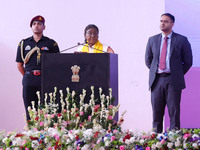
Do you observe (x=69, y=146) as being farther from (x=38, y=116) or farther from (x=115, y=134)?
(x=38, y=116)

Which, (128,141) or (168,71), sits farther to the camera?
(168,71)

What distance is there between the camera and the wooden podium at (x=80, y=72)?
9.32ft

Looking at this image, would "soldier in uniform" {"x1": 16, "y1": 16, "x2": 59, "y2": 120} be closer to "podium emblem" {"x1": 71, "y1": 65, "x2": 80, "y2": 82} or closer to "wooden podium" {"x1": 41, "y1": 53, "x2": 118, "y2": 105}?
"wooden podium" {"x1": 41, "y1": 53, "x2": 118, "y2": 105}

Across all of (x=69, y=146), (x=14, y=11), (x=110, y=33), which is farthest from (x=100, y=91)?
(x=14, y=11)

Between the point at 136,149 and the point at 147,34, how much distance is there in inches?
128

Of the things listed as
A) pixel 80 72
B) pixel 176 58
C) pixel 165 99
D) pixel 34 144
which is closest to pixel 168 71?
pixel 176 58

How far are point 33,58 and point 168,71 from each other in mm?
1413

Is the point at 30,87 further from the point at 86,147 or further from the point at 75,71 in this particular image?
the point at 86,147

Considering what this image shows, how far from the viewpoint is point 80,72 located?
9.41 feet

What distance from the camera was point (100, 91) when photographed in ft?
8.96

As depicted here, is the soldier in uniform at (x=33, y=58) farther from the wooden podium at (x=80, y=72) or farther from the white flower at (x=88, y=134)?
the white flower at (x=88, y=134)

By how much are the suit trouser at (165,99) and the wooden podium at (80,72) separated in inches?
41.3

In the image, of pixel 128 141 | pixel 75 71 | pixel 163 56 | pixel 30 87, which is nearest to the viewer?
pixel 128 141

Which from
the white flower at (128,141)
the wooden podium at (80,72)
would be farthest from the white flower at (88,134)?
the wooden podium at (80,72)
